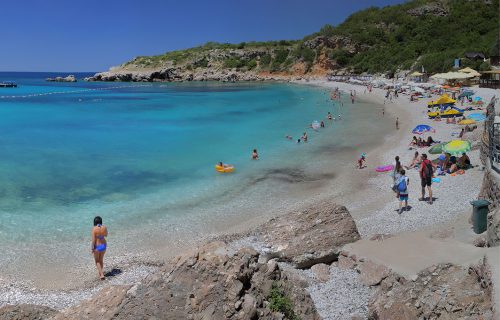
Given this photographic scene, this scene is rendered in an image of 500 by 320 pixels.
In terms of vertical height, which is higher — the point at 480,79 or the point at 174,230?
the point at 480,79

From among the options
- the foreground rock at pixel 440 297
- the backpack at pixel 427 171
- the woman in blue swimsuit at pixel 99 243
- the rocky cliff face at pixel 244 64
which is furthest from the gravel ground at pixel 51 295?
the rocky cliff face at pixel 244 64

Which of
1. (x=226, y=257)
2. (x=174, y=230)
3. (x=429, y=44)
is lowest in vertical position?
(x=174, y=230)

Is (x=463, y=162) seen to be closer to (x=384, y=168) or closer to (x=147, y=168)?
(x=384, y=168)

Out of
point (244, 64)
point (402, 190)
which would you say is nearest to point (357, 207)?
point (402, 190)

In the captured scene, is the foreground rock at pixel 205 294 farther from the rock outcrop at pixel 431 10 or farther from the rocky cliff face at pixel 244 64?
the rock outcrop at pixel 431 10

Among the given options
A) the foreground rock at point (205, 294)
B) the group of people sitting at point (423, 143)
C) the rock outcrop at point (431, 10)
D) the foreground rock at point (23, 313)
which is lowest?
the group of people sitting at point (423, 143)

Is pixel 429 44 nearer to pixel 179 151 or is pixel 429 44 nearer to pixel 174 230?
pixel 179 151

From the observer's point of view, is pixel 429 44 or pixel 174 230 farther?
pixel 429 44

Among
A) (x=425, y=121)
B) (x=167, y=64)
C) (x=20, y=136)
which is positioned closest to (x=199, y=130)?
(x=20, y=136)

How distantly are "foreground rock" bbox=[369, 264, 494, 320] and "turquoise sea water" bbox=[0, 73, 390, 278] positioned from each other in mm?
7596

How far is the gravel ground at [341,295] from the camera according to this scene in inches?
299

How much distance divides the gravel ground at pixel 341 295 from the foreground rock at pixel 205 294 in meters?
1.94

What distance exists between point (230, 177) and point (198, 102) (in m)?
45.2

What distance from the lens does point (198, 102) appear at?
6366 centimetres
